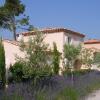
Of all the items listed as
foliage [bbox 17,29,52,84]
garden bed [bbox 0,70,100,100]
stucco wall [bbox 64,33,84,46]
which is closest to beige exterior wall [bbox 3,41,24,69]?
stucco wall [bbox 64,33,84,46]

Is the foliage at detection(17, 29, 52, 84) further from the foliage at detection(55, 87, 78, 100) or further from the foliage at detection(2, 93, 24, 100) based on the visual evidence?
the foliage at detection(2, 93, 24, 100)

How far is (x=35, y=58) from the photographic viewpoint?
18.1 m

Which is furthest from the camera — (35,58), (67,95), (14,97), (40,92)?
(35,58)

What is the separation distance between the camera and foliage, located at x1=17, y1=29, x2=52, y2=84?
18.1 metres

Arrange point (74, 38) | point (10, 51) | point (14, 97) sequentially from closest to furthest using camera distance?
point (14, 97) → point (10, 51) → point (74, 38)

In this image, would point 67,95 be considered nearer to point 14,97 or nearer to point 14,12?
point 14,97

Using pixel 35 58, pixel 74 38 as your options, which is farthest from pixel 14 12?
pixel 35 58

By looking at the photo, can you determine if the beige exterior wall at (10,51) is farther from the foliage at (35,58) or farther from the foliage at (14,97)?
the foliage at (14,97)

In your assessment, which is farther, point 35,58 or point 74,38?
point 74,38

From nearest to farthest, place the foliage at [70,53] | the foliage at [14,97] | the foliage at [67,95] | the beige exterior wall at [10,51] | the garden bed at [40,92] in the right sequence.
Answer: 1. the foliage at [14,97]
2. the garden bed at [40,92]
3. the foliage at [67,95]
4. the foliage at [70,53]
5. the beige exterior wall at [10,51]

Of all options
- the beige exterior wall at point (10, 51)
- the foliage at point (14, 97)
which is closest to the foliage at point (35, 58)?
the foliage at point (14, 97)

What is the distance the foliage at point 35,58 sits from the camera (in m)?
18.1

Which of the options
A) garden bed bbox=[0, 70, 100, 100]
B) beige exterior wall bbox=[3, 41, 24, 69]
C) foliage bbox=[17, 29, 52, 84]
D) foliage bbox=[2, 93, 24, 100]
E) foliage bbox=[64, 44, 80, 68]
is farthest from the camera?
beige exterior wall bbox=[3, 41, 24, 69]

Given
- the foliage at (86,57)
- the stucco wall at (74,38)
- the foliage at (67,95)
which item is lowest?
the foliage at (67,95)
